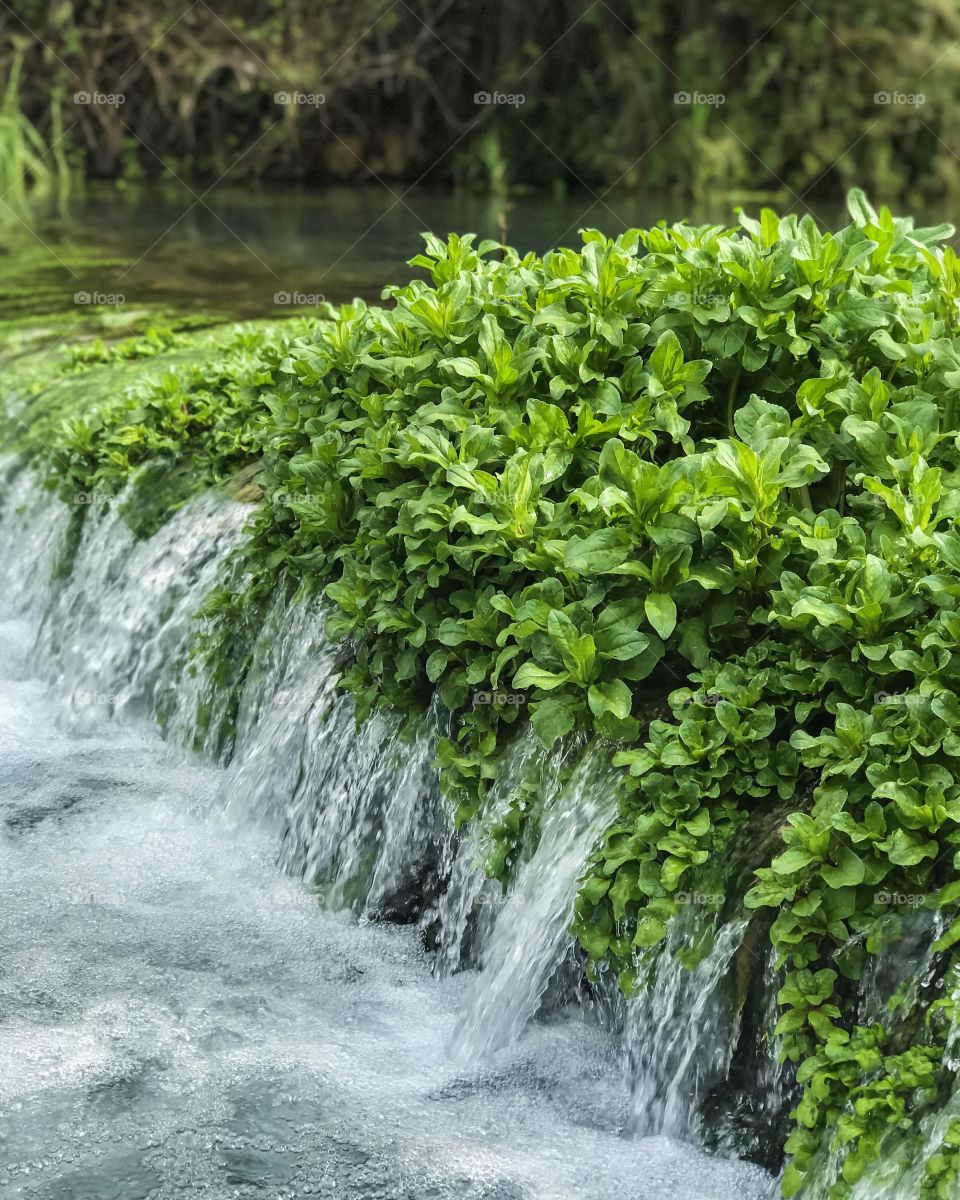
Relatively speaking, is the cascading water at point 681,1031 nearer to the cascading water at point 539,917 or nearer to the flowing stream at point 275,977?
the flowing stream at point 275,977

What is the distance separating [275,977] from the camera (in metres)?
4.27

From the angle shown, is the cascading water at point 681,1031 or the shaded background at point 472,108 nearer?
the cascading water at point 681,1031

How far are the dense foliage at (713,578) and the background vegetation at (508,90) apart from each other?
13.0 m

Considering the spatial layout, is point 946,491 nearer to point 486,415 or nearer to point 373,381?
point 486,415

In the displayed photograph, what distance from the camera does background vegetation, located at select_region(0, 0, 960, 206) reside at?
16641 millimetres

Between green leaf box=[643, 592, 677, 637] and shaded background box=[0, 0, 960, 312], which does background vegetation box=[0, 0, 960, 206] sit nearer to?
shaded background box=[0, 0, 960, 312]

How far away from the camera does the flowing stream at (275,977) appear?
343cm

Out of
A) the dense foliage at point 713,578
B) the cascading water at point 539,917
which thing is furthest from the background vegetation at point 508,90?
the cascading water at point 539,917

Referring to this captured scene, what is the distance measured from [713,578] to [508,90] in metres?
15.9

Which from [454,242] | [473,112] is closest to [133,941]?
[454,242]

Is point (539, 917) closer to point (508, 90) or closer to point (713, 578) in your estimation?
point (713, 578)

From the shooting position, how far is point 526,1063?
12.4 ft

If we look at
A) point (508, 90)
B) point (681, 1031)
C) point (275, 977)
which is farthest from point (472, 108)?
point (681, 1031)

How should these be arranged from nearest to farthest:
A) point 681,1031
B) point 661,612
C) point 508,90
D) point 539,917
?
point 681,1031 < point 661,612 < point 539,917 < point 508,90
